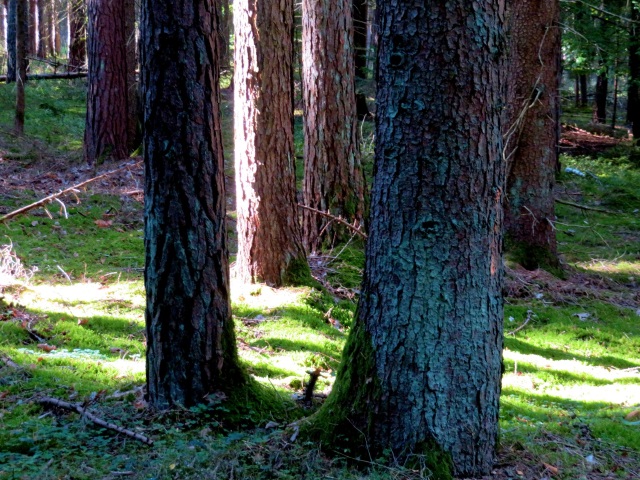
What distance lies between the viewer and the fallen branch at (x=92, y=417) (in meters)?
3.89

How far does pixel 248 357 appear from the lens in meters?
5.97

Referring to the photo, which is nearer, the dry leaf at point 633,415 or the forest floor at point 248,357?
the forest floor at point 248,357

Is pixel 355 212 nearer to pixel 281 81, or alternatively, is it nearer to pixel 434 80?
pixel 281 81

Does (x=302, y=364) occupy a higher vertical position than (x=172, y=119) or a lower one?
lower

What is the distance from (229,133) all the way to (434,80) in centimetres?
1626

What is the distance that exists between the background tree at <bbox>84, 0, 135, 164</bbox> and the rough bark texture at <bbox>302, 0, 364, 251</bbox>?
21.8 ft

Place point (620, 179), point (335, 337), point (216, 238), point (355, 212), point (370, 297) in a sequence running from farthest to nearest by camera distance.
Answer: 1. point (620, 179)
2. point (355, 212)
3. point (335, 337)
4. point (216, 238)
5. point (370, 297)

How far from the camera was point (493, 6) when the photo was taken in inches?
139

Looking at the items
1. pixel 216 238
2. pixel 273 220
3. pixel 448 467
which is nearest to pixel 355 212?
pixel 273 220

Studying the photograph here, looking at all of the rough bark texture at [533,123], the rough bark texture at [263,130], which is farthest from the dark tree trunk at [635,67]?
the rough bark texture at [263,130]

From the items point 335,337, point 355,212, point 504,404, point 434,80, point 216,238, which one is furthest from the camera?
point 355,212

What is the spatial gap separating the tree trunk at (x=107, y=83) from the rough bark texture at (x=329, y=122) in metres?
6.65

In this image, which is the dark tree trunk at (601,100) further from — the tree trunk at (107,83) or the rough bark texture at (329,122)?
the rough bark texture at (329,122)

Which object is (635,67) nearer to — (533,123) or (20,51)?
(533,123)
